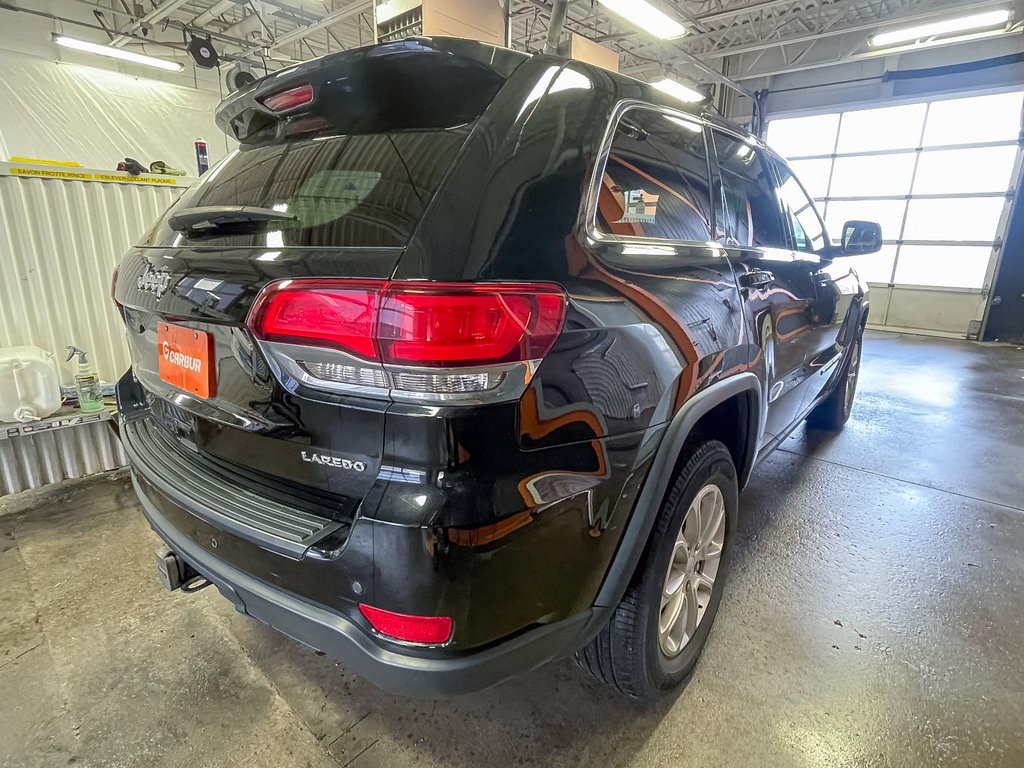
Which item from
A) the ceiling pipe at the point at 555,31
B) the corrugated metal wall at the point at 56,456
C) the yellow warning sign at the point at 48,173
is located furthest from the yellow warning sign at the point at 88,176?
the ceiling pipe at the point at 555,31

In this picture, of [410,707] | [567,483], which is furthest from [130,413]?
[567,483]

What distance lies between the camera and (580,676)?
1.73m

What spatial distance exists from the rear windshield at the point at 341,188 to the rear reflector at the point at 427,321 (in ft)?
0.40

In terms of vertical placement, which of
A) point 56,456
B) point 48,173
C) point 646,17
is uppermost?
point 646,17

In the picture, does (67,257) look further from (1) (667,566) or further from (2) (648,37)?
(2) (648,37)

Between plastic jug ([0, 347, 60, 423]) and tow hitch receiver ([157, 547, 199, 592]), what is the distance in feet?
5.58

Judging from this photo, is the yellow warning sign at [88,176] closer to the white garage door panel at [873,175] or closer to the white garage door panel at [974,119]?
the white garage door panel at [873,175]

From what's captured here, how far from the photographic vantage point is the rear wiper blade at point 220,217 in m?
1.20

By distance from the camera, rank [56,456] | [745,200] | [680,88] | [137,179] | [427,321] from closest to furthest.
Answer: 1. [427,321]
2. [745,200]
3. [56,456]
4. [137,179]
5. [680,88]

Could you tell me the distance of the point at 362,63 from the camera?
1.21 m

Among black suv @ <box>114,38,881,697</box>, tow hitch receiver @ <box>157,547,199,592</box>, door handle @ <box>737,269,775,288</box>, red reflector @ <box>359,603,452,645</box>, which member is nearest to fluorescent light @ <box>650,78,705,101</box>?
door handle @ <box>737,269,775,288</box>

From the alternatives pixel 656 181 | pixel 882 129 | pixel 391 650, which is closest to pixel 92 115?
pixel 656 181

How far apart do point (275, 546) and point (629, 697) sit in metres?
1.12

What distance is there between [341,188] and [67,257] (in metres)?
2.59
